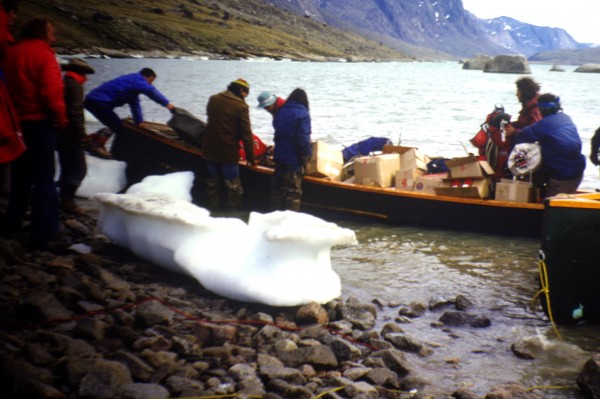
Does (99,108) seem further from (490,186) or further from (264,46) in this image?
(264,46)

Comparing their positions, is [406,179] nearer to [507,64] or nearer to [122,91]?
[122,91]

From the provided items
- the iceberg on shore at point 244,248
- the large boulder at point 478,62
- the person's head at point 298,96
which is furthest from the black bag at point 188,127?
the large boulder at point 478,62

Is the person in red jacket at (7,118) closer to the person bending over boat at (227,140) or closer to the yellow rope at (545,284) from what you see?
the person bending over boat at (227,140)

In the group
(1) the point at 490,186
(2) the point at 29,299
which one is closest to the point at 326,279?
(2) the point at 29,299

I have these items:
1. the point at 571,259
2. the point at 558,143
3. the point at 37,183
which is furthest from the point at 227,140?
the point at 571,259

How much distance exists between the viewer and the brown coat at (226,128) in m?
9.89

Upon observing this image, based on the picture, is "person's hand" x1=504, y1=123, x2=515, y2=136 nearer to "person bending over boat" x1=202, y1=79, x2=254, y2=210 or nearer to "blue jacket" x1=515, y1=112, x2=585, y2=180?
"blue jacket" x1=515, y1=112, x2=585, y2=180

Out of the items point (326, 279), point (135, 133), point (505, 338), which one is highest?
point (135, 133)

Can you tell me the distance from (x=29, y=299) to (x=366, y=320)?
2.99m

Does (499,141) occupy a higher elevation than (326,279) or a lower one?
higher

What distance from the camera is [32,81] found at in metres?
6.47

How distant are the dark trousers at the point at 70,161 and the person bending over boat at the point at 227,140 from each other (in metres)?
2.18

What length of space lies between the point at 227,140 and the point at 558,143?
4882mm

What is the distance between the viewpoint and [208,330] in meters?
5.16
